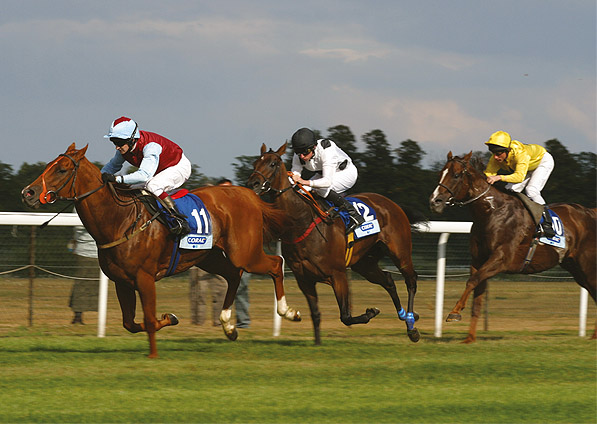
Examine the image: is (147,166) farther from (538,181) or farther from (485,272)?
(538,181)

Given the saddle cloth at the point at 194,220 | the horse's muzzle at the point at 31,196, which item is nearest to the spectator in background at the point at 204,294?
the saddle cloth at the point at 194,220

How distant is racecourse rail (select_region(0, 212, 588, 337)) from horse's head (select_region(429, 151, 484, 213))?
796 mm

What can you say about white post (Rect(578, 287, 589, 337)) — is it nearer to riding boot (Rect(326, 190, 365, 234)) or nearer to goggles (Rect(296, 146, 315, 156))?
riding boot (Rect(326, 190, 365, 234))

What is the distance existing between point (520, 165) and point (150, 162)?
12.3ft

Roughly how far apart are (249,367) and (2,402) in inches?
71.8

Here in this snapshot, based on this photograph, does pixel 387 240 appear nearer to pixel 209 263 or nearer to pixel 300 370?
pixel 209 263

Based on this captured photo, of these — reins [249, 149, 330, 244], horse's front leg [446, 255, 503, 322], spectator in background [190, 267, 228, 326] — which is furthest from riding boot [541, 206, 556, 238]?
spectator in background [190, 267, 228, 326]

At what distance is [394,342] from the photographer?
7809mm

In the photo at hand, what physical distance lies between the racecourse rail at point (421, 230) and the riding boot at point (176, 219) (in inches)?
53.9

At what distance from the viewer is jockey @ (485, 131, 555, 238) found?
26.5ft

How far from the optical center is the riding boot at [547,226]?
26.8ft

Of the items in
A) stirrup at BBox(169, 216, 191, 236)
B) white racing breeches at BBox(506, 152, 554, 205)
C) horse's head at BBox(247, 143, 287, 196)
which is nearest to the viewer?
stirrup at BBox(169, 216, 191, 236)

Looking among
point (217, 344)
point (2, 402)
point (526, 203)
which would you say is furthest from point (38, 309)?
point (526, 203)

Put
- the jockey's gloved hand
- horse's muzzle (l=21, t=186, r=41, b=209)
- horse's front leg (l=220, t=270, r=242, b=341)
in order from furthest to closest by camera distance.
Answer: horse's front leg (l=220, t=270, r=242, b=341) → the jockey's gloved hand → horse's muzzle (l=21, t=186, r=41, b=209)
